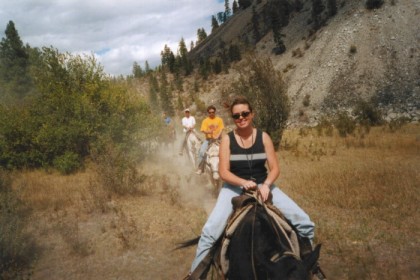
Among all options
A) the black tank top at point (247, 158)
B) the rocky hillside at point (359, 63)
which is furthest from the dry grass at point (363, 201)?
the rocky hillside at point (359, 63)

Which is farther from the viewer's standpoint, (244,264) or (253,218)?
(253,218)

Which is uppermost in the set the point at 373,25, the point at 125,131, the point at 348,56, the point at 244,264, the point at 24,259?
the point at 373,25

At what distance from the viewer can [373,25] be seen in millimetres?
38500

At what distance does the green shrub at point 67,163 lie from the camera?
16.0m

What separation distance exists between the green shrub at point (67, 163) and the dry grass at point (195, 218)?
1.55 m

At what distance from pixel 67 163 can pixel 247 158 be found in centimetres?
1388

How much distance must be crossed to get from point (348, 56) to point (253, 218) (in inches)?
1516

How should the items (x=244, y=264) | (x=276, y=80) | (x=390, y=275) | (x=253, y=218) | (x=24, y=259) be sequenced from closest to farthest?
(x=244, y=264) → (x=253, y=218) → (x=390, y=275) → (x=24, y=259) → (x=276, y=80)

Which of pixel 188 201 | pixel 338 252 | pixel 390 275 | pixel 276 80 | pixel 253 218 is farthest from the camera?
pixel 276 80

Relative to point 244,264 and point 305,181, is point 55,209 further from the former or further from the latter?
point 244,264

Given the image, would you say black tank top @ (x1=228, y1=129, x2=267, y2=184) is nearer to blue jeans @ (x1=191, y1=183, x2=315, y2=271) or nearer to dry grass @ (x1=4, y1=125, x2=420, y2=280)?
blue jeans @ (x1=191, y1=183, x2=315, y2=271)

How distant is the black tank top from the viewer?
426 centimetres

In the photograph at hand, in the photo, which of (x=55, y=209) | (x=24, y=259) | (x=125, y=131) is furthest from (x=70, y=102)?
(x=24, y=259)

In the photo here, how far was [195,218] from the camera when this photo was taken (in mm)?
8656
